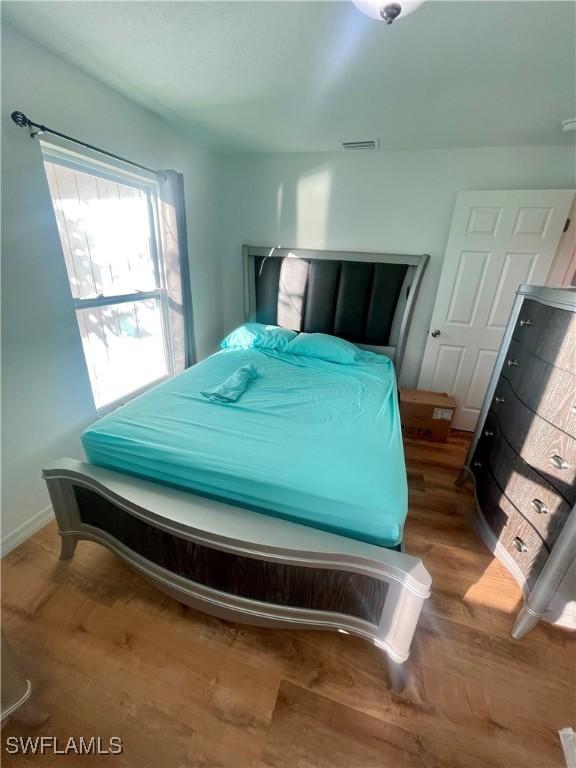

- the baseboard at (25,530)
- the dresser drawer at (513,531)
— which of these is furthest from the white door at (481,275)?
the baseboard at (25,530)

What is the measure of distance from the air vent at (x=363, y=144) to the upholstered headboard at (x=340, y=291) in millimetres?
765

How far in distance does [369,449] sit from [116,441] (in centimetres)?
112

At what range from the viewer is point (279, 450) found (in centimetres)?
126

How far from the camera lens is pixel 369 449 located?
4.31ft

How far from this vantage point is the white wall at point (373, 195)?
2.27 meters

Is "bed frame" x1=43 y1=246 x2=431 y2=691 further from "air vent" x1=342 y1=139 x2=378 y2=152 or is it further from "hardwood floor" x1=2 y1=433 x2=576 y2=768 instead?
"air vent" x1=342 y1=139 x2=378 y2=152

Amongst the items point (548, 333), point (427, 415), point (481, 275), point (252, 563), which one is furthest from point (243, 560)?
point (481, 275)

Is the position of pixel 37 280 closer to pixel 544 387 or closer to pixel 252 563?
pixel 252 563

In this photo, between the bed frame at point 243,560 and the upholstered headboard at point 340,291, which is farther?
the upholstered headboard at point 340,291

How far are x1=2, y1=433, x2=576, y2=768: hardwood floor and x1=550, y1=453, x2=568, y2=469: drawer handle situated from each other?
0.74 m

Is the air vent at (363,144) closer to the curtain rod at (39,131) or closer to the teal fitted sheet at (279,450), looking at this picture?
the curtain rod at (39,131)

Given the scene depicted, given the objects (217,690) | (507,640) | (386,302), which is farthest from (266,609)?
(386,302)

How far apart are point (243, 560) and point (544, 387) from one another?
1472 millimetres

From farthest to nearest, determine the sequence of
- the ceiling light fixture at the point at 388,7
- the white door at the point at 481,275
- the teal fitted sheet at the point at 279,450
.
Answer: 1. the white door at the point at 481,275
2. the teal fitted sheet at the point at 279,450
3. the ceiling light fixture at the point at 388,7
